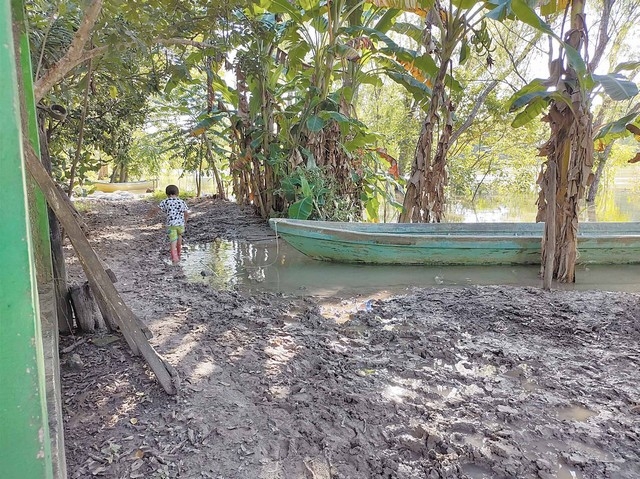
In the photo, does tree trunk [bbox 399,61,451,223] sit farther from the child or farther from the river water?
the child

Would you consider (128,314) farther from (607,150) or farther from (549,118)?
(607,150)

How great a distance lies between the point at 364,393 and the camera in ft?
9.49

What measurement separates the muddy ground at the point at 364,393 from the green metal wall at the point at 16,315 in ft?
3.52

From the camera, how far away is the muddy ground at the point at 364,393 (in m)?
2.21

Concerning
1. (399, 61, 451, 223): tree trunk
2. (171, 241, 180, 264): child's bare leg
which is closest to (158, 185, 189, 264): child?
(171, 241, 180, 264): child's bare leg

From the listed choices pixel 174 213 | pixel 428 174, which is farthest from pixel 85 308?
pixel 428 174

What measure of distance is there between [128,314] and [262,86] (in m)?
7.28

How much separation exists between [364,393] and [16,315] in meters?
2.28

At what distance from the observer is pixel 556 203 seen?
18.0 feet

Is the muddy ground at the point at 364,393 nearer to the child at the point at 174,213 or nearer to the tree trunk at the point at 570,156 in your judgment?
the tree trunk at the point at 570,156

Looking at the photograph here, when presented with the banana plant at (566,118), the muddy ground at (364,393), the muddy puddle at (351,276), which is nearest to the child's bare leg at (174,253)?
the muddy puddle at (351,276)

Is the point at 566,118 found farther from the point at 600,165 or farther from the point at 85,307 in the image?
the point at 600,165

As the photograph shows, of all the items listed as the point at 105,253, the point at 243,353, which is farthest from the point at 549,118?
the point at 105,253

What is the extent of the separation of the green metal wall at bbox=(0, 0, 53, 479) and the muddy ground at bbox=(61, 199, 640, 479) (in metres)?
1.07
